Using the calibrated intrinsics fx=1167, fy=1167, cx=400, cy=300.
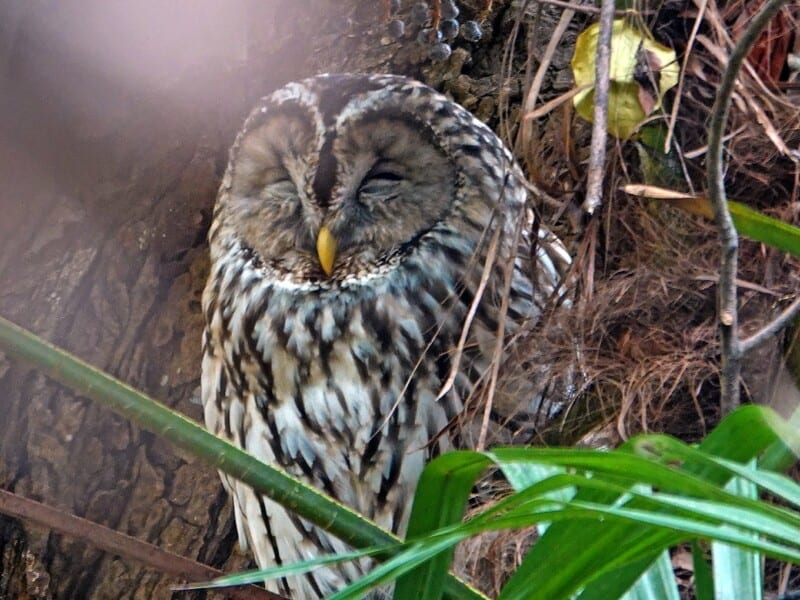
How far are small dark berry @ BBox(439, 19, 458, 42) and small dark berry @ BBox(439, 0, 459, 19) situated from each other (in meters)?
0.01

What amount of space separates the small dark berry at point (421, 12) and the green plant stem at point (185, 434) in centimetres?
155

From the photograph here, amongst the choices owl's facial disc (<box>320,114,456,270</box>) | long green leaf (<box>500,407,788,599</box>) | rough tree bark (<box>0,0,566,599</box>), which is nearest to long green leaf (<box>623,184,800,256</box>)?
long green leaf (<box>500,407,788,599</box>)

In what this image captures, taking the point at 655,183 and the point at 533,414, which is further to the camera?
the point at 533,414

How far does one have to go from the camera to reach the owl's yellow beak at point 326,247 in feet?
6.26

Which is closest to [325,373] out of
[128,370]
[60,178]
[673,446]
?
[128,370]

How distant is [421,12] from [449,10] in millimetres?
61

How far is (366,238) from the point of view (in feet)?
6.44

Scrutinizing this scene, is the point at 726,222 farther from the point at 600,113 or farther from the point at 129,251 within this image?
the point at 129,251

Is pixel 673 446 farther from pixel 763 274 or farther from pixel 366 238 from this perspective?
pixel 366 238

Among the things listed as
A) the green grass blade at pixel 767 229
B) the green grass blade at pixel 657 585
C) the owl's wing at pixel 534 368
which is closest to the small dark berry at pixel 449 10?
the owl's wing at pixel 534 368

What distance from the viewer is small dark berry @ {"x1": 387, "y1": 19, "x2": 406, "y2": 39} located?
2.29 metres

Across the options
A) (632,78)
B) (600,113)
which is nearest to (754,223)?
(600,113)

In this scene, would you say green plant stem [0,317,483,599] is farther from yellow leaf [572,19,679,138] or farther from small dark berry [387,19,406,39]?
small dark berry [387,19,406,39]

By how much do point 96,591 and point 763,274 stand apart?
5.08 feet
